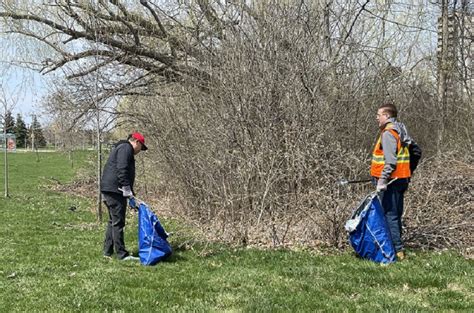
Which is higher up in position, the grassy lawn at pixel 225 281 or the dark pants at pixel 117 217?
the dark pants at pixel 117 217

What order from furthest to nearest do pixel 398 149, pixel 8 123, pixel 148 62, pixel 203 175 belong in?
pixel 8 123, pixel 148 62, pixel 203 175, pixel 398 149

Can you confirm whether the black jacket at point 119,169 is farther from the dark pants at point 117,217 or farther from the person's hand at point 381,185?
the person's hand at point 381,185

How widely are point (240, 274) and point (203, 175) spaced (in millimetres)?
2944

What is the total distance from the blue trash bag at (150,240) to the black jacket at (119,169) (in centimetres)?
42

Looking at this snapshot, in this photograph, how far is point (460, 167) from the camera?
316 inches

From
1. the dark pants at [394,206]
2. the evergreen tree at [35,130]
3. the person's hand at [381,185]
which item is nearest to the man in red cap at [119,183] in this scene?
the person's hand at [381,185]

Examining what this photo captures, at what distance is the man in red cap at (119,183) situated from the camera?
21.7 feet

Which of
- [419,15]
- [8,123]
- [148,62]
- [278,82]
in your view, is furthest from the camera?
[8,123]

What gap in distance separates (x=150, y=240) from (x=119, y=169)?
1012mm

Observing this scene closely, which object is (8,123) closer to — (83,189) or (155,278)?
(83,189)

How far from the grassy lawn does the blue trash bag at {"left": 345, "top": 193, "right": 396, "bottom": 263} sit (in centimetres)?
18

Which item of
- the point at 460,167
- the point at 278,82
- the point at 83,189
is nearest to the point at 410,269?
the point at 460,167

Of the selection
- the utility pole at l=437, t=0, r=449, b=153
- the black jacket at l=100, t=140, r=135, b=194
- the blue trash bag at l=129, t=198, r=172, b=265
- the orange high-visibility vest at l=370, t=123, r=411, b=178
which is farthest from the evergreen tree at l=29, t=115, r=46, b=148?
the orange high-visibility vest at l=370, t=123, r=411, b=178

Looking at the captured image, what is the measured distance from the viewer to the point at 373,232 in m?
6.34
